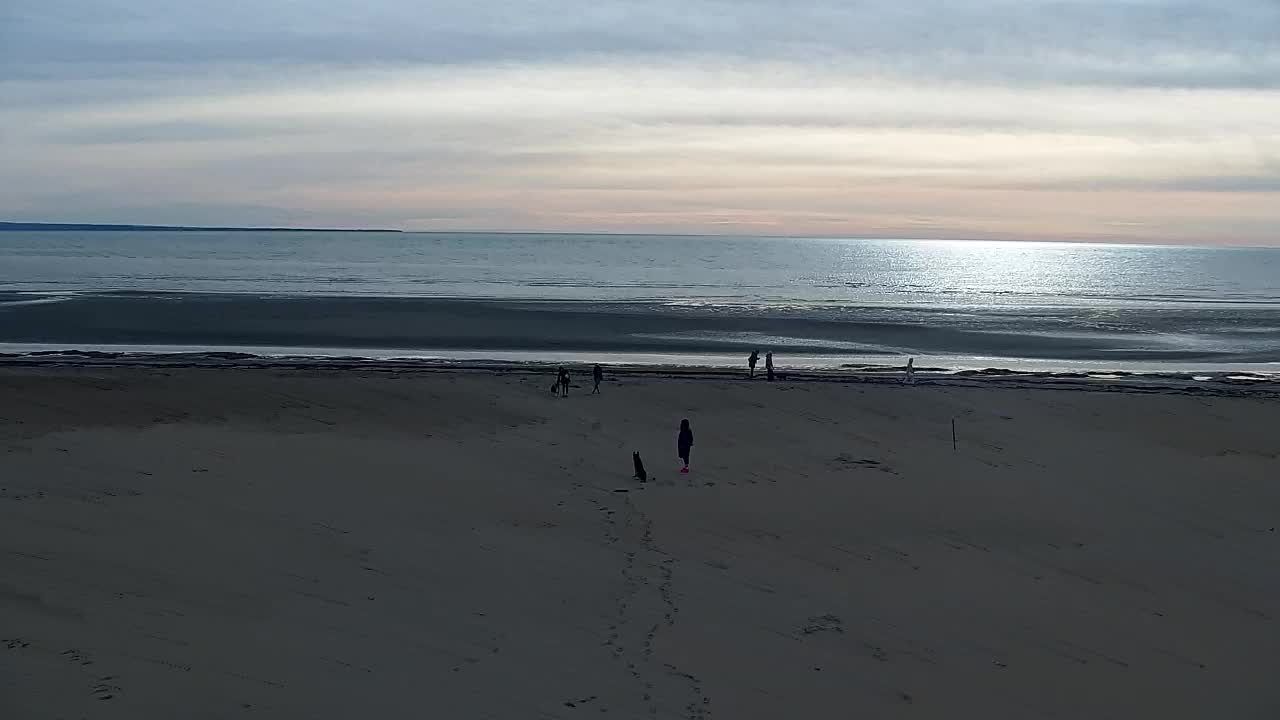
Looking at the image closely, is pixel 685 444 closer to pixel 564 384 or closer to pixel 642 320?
pixel 564 384

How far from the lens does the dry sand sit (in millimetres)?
9422

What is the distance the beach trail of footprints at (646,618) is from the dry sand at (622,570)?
43mm

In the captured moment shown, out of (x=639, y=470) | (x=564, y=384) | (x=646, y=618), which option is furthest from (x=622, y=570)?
(x=564, y=384)

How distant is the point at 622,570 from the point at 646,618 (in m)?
1.59

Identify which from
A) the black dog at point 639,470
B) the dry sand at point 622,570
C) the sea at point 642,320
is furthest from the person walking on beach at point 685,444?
the sea at point 642,320

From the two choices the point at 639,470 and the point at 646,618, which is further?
the point at 639,470

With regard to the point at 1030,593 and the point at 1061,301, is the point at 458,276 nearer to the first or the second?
the point at 1061,301

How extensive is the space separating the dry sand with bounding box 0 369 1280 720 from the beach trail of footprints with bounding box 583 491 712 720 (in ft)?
0.14

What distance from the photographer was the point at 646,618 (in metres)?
11.0

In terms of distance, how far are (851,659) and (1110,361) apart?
112 feet

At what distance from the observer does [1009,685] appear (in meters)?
9.86

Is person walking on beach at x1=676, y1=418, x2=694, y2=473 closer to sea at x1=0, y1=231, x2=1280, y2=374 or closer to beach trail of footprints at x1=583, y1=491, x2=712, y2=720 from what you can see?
beach trail of footprints at x1=583, y1=491, x2=712, y2=720

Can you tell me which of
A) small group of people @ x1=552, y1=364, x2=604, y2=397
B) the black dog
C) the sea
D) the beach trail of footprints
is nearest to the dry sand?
the beach trail of footprints

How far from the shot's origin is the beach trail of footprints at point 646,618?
9141 mm
